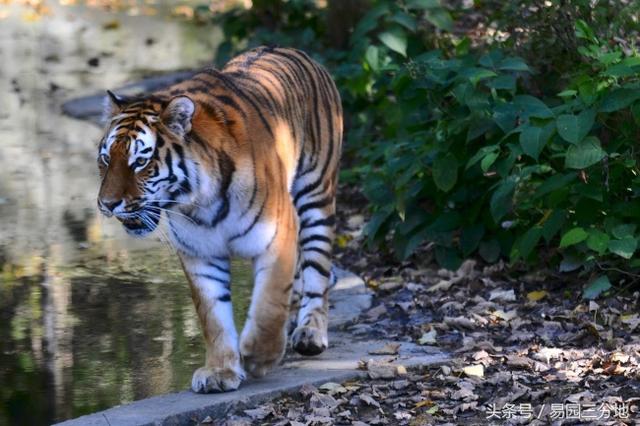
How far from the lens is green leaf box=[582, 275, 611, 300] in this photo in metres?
6.06

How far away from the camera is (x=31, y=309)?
21.5 ft

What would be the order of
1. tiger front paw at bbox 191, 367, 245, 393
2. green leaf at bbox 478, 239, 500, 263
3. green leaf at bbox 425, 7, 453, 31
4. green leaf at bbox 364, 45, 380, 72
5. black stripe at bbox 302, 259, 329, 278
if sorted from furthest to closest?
green leaf at bbox 364, 45, 380, 72 < green leaf at bbox 425, 7, 453, 31 < green leaf at bbox 478, 239, 500, 263 < black stripe at bbox 302, 259, 329, 278 < tiger front paw at bbox 191, 367, 245, 393

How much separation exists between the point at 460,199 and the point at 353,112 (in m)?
Result: 2.70

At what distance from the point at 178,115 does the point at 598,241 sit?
82.7 inches

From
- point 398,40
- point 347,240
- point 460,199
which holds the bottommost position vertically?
point 347,240

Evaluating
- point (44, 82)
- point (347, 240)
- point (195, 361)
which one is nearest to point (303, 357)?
point (195, 361)

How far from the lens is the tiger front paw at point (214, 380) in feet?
17.0

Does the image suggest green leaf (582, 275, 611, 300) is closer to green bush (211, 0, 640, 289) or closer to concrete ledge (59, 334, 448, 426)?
green bush (211, 0, 640, 289)

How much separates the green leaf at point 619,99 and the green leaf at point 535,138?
0.26 metres

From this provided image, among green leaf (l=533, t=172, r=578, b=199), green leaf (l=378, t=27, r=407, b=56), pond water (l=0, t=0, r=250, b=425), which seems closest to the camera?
pond water (l=0, t=0, r=250, b=425)

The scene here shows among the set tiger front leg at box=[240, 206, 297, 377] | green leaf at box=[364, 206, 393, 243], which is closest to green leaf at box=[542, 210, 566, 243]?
green leaf at box=[364, 206, 393, 243]

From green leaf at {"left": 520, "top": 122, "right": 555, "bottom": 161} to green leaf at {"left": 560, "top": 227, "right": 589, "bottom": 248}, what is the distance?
0.41 metres

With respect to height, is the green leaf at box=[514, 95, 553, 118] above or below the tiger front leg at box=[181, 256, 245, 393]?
above

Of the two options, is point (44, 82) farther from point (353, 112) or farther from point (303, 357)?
point (303, 357)
